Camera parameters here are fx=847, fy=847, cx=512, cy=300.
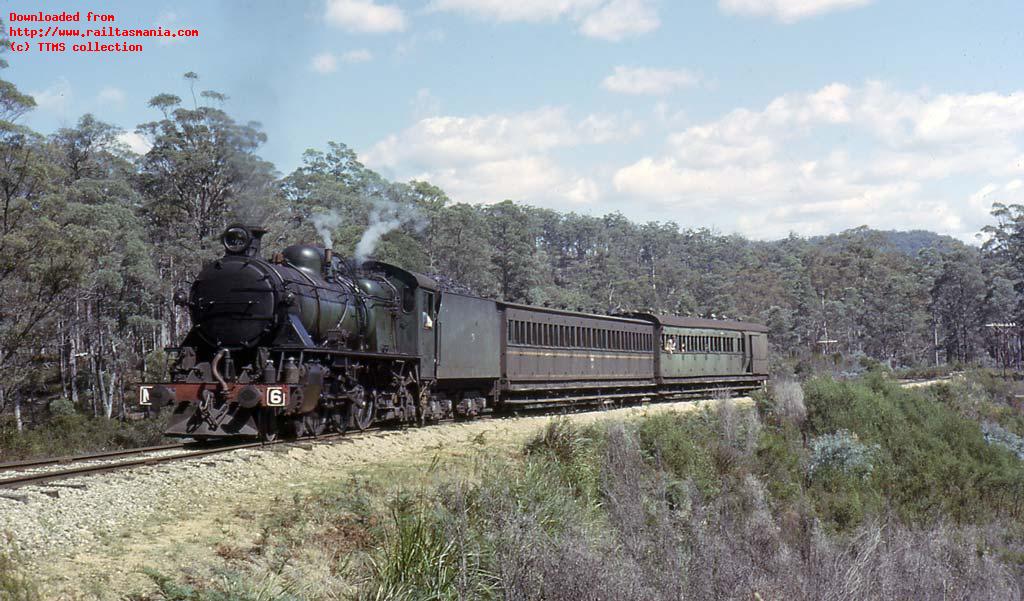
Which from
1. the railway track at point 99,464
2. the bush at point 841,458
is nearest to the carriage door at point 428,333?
the railway track at point 99,464

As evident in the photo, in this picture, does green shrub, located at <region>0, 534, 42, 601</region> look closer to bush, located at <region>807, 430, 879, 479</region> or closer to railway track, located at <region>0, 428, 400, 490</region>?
railway track, located at <region>0, 428, 400, 490</region>

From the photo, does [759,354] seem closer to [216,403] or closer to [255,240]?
[255,240]

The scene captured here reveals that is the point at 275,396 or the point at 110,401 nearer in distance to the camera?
the point at 275,396

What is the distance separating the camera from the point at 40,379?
45469 mm

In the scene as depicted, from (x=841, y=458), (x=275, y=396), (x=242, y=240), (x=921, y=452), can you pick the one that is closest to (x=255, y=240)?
(x=242, y=240)

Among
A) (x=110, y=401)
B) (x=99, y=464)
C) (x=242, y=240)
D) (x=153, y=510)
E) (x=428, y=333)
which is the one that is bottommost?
(x=110, y=401)

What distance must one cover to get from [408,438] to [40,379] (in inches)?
1507

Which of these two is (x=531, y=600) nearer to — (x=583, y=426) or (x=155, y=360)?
(x=583, y=426)

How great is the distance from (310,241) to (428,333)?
108 feet

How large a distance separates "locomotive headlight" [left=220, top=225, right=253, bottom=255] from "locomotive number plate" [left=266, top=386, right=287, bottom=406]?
3032mm

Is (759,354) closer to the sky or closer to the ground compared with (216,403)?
closer to the sky

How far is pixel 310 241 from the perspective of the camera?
4956cm

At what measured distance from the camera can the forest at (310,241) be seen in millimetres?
30422

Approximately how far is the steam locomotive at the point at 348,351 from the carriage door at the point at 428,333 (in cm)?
4
